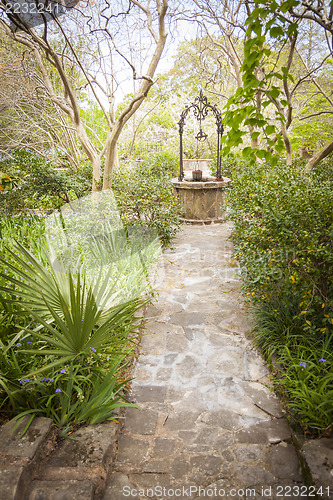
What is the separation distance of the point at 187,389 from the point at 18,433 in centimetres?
142

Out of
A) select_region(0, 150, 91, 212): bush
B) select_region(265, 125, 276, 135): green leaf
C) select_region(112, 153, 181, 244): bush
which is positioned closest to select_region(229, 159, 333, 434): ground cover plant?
select_region(265, 125, 276, 135): green leaf

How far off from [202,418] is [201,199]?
6.30m

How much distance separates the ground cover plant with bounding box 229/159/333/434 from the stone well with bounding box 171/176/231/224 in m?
4.69

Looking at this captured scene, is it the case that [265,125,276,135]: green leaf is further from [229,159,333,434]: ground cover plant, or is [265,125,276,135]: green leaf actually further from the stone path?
the stone path

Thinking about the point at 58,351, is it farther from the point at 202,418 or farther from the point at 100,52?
the point at 100,52

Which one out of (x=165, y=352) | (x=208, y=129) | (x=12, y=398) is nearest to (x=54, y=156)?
(x=208, y=129)

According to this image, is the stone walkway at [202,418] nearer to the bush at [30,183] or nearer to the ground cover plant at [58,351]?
the ground cover plant at [58,351]

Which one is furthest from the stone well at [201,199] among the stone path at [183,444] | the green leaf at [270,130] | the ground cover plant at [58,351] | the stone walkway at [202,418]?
the green leaf at [270,130]

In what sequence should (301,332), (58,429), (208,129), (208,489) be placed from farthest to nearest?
(208,129)
(301,332)
(58,429)
(208,489)

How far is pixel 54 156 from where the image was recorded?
1203 centimetres

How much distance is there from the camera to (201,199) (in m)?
8.36

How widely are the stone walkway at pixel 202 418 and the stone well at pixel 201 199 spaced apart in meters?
4.24

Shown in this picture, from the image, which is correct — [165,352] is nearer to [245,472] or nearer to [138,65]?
[245,472]

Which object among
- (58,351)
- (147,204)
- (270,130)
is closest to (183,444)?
(58,351)
